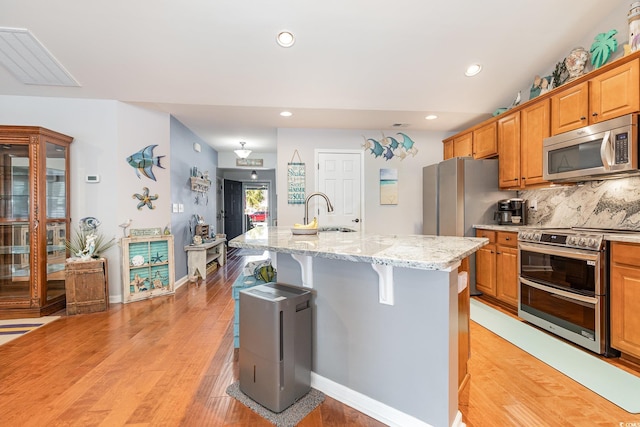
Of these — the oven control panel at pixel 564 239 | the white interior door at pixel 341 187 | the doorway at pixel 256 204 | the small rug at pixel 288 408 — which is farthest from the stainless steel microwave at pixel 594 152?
the doorway at pixel 256 204

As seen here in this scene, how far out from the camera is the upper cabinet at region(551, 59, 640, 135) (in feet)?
7.38

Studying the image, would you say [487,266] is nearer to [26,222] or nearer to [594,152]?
[594,152]

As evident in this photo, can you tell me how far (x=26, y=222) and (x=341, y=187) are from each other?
3.91 meters

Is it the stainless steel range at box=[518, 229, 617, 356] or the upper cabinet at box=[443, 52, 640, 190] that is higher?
the upper cabinet at box=[443, 52, 640, 190]

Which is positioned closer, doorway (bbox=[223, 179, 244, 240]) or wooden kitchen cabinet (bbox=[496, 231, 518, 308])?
wooden kitchen cabinet (bbox=[496, 231, 518, 308])

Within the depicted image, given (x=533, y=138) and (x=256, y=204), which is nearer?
(x=533, y=138)

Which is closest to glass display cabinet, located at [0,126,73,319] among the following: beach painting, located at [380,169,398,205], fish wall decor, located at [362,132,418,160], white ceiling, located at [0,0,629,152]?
white ceiling, located at [0,0,629,152]

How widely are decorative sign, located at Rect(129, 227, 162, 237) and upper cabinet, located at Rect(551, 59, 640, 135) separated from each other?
474 cm

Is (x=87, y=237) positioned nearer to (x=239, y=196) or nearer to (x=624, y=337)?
(x=624, y=337)

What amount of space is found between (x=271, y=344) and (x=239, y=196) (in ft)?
25.9

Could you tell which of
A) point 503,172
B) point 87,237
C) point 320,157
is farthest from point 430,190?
point 87,237

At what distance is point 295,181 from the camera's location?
4734 millimetres

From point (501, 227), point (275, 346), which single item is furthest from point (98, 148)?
point (501, 227)

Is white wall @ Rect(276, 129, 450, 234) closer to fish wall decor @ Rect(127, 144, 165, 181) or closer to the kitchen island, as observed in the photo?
fish wall decor @ Rect(127, 144, 165, 181)
